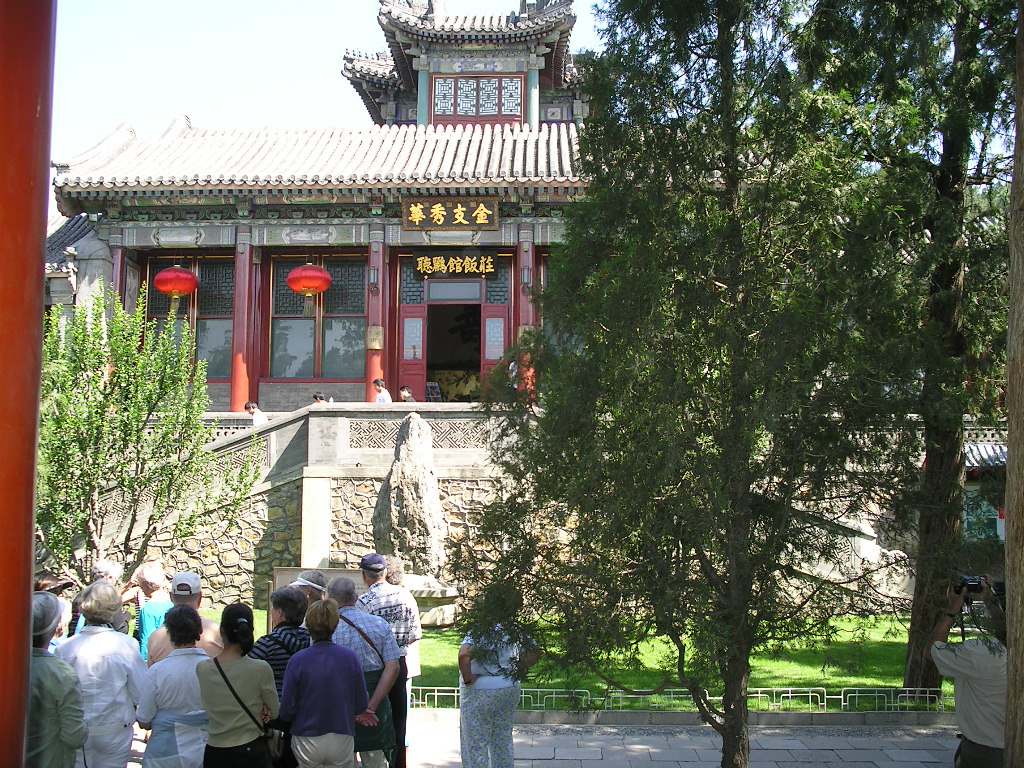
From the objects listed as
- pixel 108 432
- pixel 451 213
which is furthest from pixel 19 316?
pixel 451 213

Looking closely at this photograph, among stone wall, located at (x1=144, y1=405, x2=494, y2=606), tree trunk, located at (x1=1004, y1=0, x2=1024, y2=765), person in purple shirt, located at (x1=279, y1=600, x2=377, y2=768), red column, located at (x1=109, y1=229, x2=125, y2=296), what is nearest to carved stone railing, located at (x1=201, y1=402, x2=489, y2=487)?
stone wall, located at (x1=144, y1=405, x2=494, y2=606)

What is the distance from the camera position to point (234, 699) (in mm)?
4270

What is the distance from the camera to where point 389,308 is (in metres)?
17.7

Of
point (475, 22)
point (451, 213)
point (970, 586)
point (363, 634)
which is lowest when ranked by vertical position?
point (363, 634)

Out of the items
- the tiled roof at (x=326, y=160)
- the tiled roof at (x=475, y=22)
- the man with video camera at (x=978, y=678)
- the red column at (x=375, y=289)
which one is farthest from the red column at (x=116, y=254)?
the man with video camera at (x=978, y=678)

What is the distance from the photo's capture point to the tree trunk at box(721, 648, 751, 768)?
5.07 m

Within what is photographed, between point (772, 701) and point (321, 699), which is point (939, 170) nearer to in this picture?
point (772, 701)

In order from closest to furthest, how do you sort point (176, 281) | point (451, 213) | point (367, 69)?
point (451, 213) → point (176, 281) → point (367, 69)

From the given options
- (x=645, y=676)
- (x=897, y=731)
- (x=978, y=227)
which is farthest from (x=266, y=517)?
(x=978, y=227)

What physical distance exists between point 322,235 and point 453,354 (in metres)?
5.99

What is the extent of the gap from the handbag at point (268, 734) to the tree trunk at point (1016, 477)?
3205mm

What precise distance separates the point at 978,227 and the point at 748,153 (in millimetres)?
3949

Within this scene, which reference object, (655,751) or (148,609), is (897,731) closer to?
(655,751)

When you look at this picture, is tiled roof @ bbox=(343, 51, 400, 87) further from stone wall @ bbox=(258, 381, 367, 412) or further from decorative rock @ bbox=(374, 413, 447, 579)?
decorative rock @ bbox=(374, 413, 447, 579)
